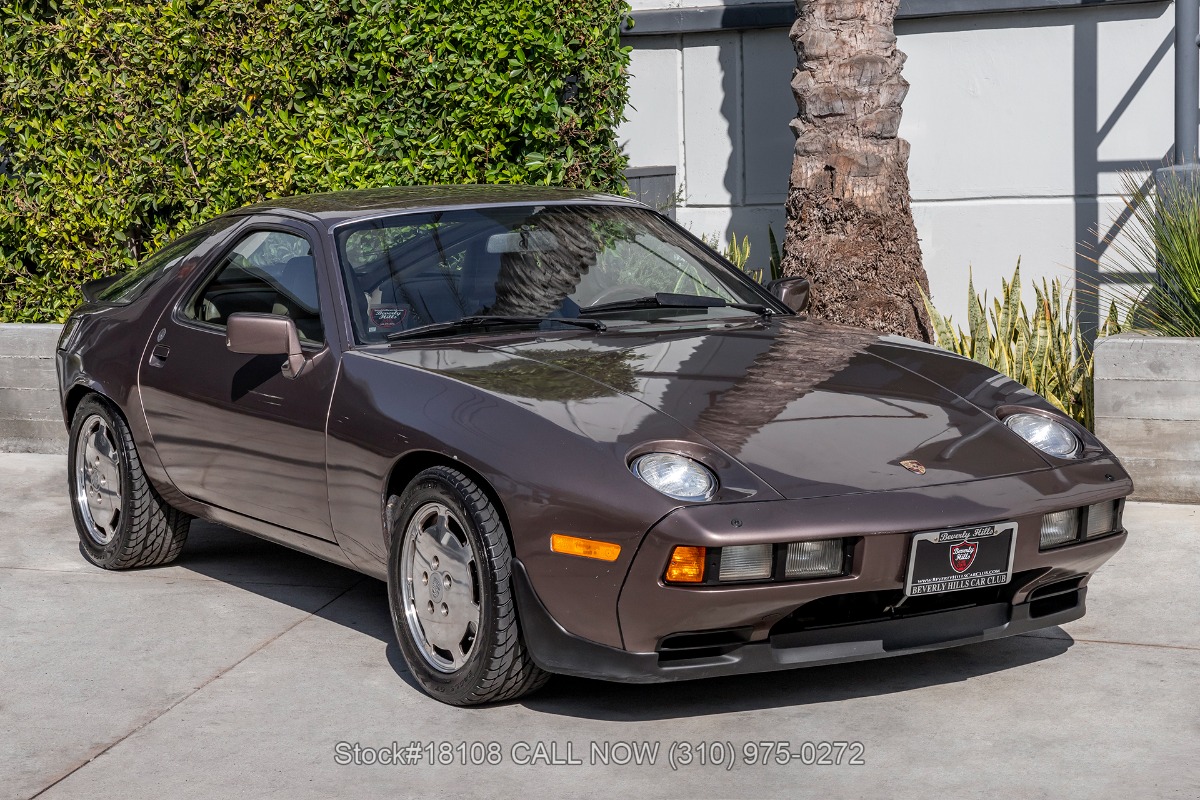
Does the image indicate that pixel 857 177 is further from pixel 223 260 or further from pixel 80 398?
pixel 80 398

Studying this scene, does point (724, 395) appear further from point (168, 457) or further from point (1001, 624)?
point (168, 457)

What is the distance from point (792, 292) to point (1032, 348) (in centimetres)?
238

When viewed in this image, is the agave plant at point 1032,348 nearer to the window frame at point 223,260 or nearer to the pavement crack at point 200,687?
the pavement crack at point 200,687

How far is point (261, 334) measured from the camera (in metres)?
5.22

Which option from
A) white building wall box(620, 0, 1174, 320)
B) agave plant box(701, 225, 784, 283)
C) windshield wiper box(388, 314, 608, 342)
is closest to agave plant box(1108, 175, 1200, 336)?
white building wall box(620, 0, 1174, 320)

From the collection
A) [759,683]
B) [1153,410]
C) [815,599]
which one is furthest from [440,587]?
[1153,410]

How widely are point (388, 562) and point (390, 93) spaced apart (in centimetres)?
459

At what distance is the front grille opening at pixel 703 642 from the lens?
4266 millimetres

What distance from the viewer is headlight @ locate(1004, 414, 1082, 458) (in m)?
4.80

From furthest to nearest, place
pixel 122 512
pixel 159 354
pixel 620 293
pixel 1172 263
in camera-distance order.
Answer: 1. pixel 1172 263
2. pixel 122 512
3. pixel 159 354
4. pixel 620 293

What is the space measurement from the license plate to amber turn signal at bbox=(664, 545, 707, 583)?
22.9 inches

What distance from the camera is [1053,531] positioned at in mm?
4562

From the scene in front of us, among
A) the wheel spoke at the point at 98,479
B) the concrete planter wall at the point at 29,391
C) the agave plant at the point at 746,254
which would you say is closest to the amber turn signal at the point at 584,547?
the wheel spoke at the point at 98,479

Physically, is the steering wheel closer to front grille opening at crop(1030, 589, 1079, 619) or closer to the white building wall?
front grille opening at crop(1030, 589, 1079, 619)
